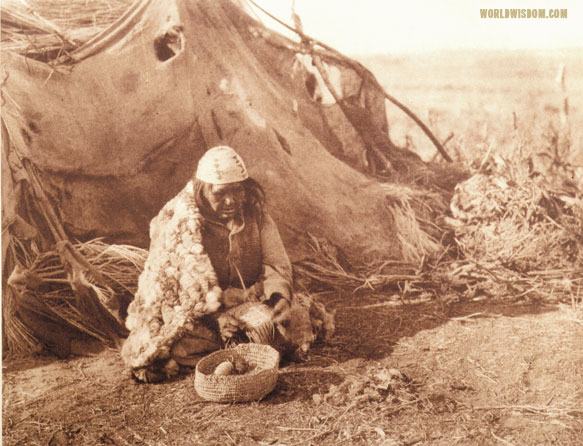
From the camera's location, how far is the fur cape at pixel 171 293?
3.47m

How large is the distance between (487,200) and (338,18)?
192cm

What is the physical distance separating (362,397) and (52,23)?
126 inches

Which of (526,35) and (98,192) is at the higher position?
(526,35)

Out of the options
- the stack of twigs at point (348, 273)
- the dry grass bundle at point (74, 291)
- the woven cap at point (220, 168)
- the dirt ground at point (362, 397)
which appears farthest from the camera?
the stack of twigs at point (348, 273)

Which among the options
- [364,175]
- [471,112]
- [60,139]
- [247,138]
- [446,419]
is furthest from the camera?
[471,112]

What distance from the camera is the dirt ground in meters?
3.14

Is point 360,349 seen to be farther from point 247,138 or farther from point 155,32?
point 155,32

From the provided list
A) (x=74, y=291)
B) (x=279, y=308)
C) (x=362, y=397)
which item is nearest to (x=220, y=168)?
(x=279, y=308)

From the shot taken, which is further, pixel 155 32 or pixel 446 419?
pixel 155 32

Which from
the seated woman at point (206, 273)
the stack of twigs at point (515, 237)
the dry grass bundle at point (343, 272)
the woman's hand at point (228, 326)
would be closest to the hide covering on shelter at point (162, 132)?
the dry grass bundle at point (343, 272)

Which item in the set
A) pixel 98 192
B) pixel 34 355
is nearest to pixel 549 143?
pixel 98 192

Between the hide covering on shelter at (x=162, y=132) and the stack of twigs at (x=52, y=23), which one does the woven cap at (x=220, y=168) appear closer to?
the hide covering on shelter at (x=162, y=132)

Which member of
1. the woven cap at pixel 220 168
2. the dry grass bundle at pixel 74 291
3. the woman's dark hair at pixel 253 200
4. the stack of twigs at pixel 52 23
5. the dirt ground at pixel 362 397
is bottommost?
the dirt ground at pixel 362 397

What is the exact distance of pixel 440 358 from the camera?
3.75 m
